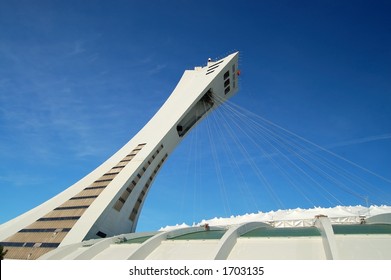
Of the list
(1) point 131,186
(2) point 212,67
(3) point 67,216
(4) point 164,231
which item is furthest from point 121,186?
(2) point 212,67

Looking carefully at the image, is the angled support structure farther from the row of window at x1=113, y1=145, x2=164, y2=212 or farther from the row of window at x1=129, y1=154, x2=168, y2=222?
the row of window at x1=129, y1=154, x2=168, y2=222

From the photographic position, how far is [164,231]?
18172 mm

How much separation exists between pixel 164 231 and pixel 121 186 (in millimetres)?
11982

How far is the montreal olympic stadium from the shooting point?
13.5 metres

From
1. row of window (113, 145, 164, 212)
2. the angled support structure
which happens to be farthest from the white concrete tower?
the angled support structure

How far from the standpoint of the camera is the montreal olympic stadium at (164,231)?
44.4ft

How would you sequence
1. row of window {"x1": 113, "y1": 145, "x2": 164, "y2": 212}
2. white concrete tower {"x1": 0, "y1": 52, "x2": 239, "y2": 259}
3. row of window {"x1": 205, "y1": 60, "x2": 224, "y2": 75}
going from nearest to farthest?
white concrete tower {"x1": 0, "y1": 52, "x2": 239, "y2": 259} < row of window {"x1": 113, "y1": 145, "x2": 164, "y2": 212} < row of window {"x1": 205, "y1": 60, "x2": 224, "y2": 75}

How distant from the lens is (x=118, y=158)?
35750 millimetres

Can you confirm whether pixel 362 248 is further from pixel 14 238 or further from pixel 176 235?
pixel 14 238

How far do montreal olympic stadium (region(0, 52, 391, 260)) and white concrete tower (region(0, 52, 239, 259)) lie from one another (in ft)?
0.32

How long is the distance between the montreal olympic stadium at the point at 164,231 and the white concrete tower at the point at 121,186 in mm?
98

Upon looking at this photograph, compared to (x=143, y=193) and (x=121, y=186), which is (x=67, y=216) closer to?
(x=121, y=186)
